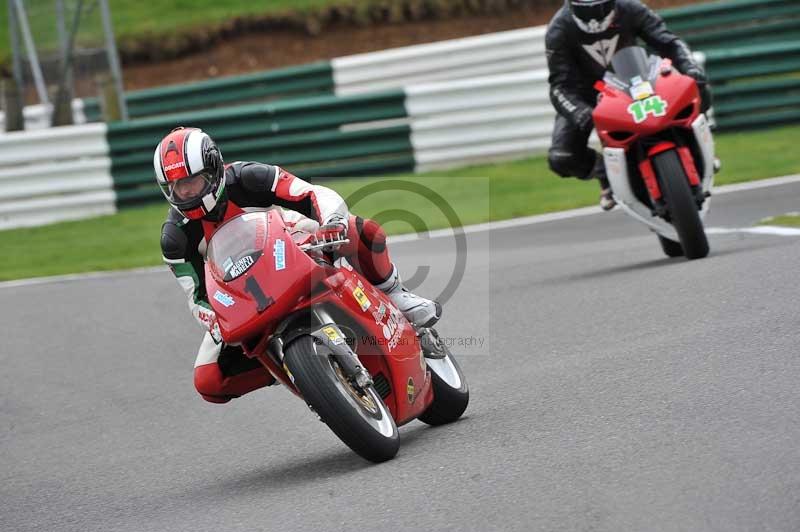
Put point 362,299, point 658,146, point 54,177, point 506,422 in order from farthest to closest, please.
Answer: point 54,177 → point 658,146 → point 506,422 → point 362,299

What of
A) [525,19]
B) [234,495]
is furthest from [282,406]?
[525,19]

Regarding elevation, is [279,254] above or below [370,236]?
above

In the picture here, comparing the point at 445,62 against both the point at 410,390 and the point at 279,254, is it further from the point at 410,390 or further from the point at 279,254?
the point at 279,254

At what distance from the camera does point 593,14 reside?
9.59 meters

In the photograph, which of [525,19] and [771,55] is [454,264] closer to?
[771,55]

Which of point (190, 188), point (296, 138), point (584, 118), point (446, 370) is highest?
point (190, 188)

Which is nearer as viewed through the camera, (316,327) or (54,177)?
(316,327)

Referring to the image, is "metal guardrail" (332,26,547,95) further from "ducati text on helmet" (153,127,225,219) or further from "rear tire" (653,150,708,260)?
"ducati text on helmet" (153,127,225,219)

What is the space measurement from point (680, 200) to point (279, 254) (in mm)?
3968

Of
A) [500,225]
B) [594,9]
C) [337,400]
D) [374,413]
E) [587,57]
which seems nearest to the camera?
[337,400]

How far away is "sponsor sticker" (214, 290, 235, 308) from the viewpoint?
5441mm

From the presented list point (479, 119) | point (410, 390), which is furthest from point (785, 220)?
point (479, 119)

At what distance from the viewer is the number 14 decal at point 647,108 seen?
8930 millimetres

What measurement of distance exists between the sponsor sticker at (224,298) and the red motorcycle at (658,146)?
13.4ft
